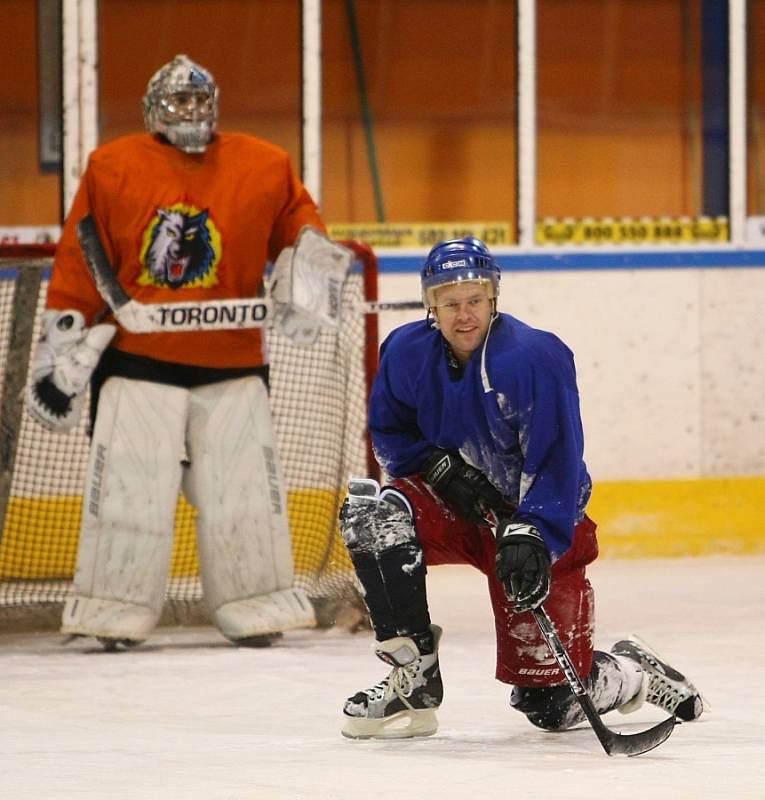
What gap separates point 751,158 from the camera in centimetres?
687

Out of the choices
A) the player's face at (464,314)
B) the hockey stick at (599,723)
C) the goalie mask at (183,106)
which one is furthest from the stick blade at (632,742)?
the goalie mask at (183,106)

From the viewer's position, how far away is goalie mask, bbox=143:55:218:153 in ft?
16.3

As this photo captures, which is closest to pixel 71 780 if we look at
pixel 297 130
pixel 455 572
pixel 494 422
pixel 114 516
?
pixel 494 422

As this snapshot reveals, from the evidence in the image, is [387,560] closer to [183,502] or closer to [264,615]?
[264,615]

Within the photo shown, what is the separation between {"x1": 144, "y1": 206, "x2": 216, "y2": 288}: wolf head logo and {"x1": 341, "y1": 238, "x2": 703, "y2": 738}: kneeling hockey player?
1316mm

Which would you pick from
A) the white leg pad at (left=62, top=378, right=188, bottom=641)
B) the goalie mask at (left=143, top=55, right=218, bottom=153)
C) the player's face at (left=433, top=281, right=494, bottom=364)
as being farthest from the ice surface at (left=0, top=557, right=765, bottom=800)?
the goalie mask at (left=143, top=55, right=218, bottom=153)

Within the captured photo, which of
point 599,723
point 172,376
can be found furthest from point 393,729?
point 172,376

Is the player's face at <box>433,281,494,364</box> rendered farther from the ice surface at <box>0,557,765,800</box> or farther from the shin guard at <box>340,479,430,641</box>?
the ice surface at <box>0,557,765,800</box>

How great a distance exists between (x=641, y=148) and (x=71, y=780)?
4224mm

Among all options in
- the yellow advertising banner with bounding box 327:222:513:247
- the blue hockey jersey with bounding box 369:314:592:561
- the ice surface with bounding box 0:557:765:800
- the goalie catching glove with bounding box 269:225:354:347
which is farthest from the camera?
the yellow advertising banner with bounding box 327:222:513:247

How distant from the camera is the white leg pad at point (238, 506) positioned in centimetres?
496

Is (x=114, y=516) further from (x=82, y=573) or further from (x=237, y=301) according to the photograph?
(x=237, y=301)

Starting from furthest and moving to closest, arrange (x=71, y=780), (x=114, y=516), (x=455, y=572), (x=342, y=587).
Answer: (x=455, y=572) → (x=342, y=587) → (x=114, y=516) → (x=71, y=780)

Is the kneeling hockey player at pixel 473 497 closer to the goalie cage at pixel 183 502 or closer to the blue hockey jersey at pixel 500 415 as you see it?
the blue hockey jersey at pixel 500 415
